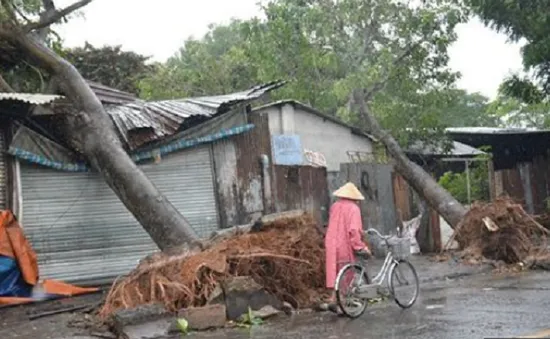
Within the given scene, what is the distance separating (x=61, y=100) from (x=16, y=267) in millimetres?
3041

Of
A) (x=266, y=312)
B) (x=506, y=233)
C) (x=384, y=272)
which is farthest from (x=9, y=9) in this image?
(x=506, y=233)

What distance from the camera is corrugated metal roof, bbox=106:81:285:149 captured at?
13242 mm

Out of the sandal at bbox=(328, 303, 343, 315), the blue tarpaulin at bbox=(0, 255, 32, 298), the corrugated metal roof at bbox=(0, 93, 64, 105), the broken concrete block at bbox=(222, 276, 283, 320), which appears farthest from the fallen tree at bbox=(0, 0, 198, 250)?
the sandal at bbox=(328, 303, 343, 315)

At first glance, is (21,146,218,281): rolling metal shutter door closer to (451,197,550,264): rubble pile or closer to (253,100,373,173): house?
(253,100,373,173): house

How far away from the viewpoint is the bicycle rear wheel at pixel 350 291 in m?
9.39

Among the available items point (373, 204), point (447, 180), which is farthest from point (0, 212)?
point (447, 180)

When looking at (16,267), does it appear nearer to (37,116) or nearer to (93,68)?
(37,116)

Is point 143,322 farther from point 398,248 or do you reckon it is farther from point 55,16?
point 55,16

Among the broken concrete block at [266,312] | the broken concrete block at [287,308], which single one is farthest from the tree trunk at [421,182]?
the broken concrete block at [266,312]

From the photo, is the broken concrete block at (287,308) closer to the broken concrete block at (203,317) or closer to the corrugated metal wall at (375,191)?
the broken concrete block at (203,317)

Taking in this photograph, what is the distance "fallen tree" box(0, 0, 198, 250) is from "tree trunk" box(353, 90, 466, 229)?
26.3 ft

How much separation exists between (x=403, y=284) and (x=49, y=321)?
4964 millimetres

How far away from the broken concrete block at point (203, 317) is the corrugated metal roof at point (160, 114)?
4.84 m

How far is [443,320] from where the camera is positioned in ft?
28.8
